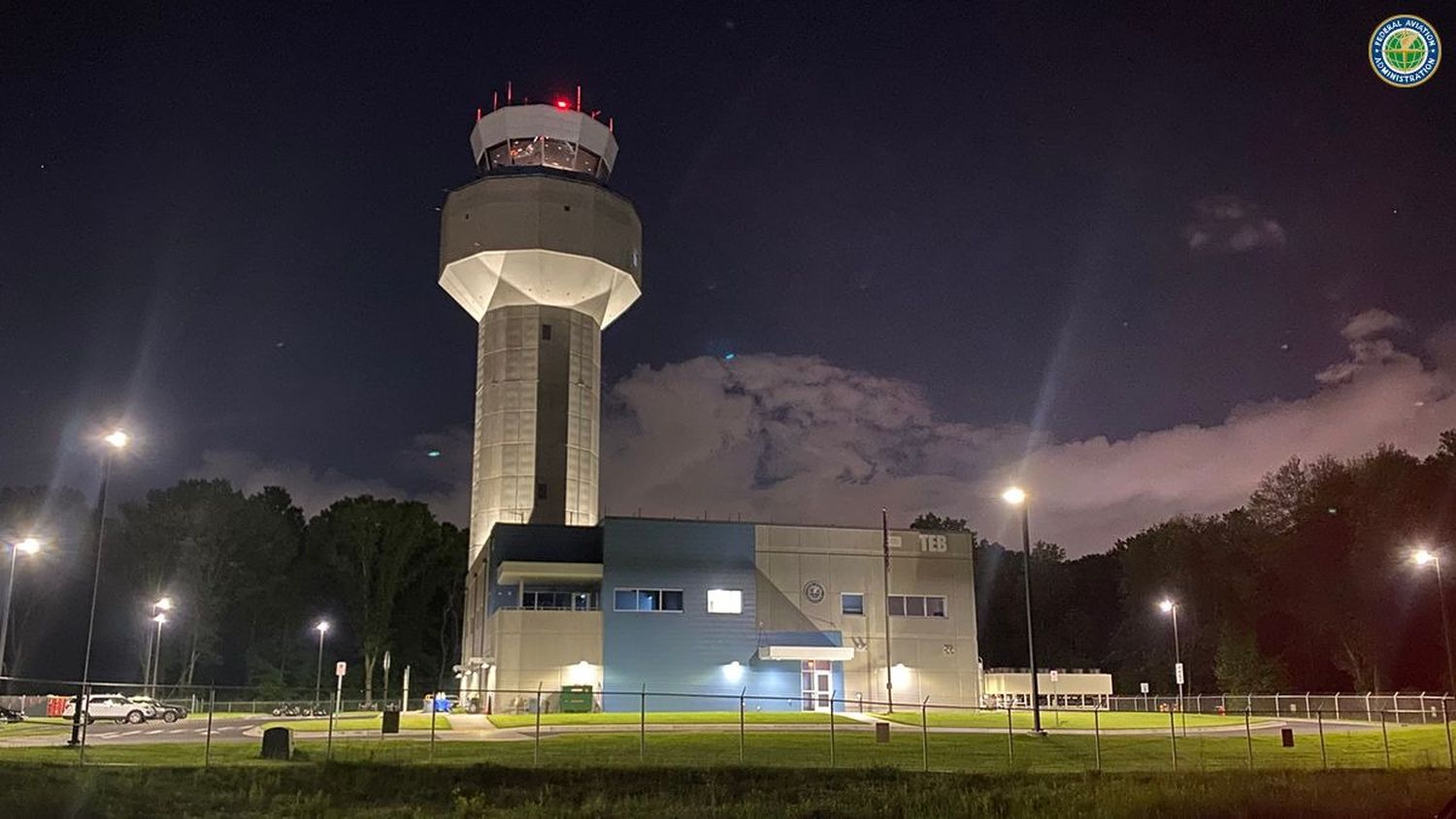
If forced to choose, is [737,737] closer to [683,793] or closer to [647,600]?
[683,793]

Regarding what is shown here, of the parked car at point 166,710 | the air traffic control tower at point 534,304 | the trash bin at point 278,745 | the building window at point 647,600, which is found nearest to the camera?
the trash bin at point 278,745

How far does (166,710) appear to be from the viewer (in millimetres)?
53438

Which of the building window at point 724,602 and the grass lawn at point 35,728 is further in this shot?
the building window at point 724,602

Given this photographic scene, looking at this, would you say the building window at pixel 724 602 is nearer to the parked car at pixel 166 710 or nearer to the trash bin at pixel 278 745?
the parked car at pixel 166 710

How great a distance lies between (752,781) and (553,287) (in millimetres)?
53030

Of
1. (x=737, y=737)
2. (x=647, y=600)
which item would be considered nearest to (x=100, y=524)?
(x=737, y=737)

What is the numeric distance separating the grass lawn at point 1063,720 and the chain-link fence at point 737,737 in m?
0.12

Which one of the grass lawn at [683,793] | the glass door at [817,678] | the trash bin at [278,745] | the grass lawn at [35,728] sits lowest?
the grass lawn at [683,793]

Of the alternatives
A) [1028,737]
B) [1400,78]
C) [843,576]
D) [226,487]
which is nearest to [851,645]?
[843,576]

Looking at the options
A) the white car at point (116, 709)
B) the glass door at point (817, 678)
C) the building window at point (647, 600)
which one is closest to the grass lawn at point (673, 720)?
the building window at point (647, 600)

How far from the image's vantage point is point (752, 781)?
22.3 m

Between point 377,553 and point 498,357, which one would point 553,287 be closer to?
point 498,357

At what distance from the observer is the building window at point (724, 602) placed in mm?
59281

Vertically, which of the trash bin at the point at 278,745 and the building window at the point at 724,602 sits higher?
the building window at the point at 724,602
